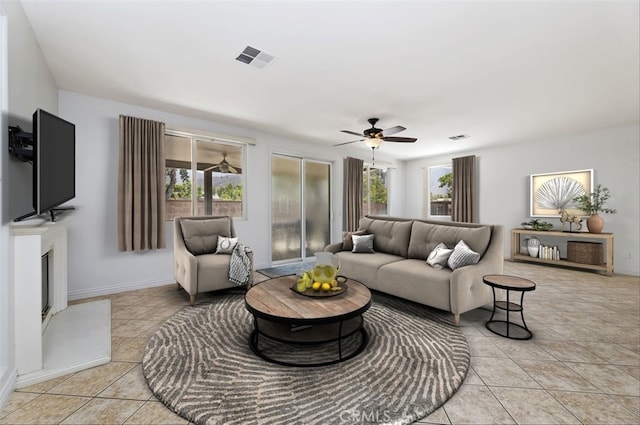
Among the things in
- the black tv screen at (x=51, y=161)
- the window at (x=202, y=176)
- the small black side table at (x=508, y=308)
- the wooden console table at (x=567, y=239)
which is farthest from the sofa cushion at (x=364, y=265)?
the wooden console table at (x=567, y=239)

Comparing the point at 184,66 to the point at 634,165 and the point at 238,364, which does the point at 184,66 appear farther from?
the point at 634,165

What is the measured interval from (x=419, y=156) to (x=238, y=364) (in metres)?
6.79

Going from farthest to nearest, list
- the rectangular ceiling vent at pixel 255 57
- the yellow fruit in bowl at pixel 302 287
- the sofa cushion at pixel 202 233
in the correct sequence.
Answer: the sofa cushion at pixel 202 233 < the rectangular ceiling vent at pixel 255 57 < the yellow fruit in bowl at pixel 302 287

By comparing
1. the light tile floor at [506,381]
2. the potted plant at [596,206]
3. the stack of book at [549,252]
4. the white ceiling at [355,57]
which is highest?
the white ceiling at [355,57]

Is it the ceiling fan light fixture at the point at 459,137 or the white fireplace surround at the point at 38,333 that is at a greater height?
the ceiling fan light fixture at the point at 459,137

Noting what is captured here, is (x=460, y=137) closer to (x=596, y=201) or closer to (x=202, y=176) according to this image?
(x=596, y=201)

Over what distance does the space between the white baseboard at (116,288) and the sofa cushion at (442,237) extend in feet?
11.6

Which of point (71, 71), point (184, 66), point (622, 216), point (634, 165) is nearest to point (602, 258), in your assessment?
point (622, 216)

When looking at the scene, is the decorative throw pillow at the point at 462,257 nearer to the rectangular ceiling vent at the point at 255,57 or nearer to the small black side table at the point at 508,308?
the small black side table at the point at 508,308

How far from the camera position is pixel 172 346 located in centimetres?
219

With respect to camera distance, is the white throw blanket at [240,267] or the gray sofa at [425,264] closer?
the gray sofa at [425,264]

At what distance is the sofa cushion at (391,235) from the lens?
375 centimetres

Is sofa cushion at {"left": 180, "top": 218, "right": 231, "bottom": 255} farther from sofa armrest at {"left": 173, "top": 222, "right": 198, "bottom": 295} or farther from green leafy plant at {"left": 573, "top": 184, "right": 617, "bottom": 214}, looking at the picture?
green leafy plant at {"left": 573, "top": 184, "right": 617, "bottom": 214}

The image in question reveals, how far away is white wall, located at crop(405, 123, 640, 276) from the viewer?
181 inches
